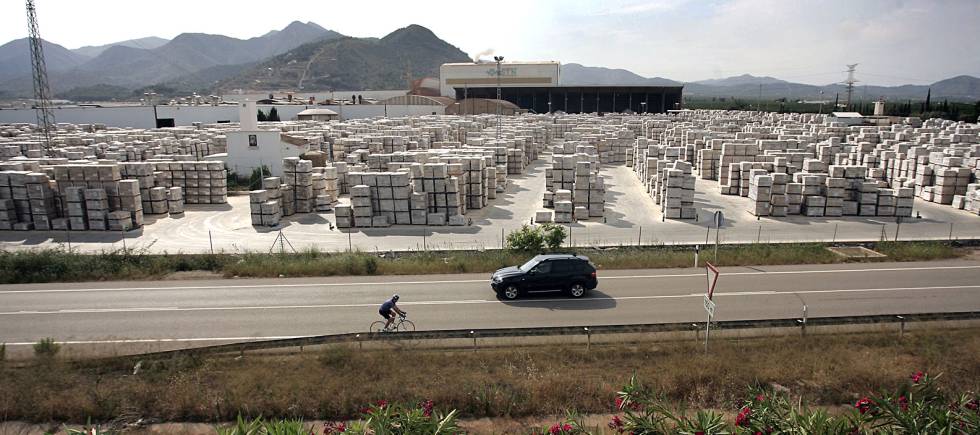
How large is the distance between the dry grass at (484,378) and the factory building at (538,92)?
315 ft

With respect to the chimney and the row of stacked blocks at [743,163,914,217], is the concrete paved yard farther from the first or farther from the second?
the chimney

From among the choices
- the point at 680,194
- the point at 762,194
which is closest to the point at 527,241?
the point at 680,194

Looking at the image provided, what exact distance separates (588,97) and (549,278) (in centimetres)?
9846

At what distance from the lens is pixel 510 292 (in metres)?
16.0

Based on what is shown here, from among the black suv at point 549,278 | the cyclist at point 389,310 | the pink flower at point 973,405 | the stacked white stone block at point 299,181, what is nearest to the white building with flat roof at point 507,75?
the stacked white stone block at point 299,181

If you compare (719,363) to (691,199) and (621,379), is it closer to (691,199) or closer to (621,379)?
(621,379)

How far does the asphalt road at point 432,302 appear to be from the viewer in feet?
47.5

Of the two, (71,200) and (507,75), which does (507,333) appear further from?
(507,75)

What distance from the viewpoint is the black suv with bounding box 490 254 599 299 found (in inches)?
627

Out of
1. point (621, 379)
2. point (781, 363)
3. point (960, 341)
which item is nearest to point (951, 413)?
point (781, 363)

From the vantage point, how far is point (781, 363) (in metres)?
11.6

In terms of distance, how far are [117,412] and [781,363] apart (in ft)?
41.7

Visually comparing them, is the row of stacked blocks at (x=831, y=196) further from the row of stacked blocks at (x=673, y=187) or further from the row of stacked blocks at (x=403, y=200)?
the row of stacked blocks at (x=403, y=200)

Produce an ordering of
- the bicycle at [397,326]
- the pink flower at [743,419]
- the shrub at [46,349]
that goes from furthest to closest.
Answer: the bicycle at [397,326], the shrub at [46,349], the pink flower at [743,419]
